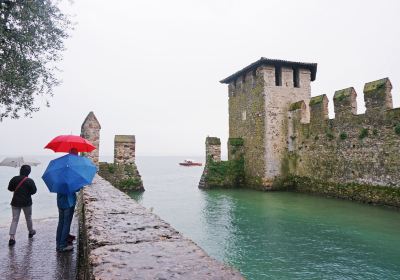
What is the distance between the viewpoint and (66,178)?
4754 mm

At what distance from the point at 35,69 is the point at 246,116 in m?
14.0

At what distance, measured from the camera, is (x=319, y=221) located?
412 inches

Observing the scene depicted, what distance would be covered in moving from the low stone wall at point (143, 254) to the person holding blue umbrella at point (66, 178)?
1.63m

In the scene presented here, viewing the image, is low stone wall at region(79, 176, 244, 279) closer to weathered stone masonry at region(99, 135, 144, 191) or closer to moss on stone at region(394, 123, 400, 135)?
moss on stone at region(394, 123, 400, 135)

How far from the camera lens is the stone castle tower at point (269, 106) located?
61.4ft

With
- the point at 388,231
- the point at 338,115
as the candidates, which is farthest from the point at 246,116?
the point at 388,231

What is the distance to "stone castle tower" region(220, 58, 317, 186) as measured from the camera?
18719 millimetres

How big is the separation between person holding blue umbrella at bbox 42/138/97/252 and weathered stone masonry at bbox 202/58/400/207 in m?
12.4

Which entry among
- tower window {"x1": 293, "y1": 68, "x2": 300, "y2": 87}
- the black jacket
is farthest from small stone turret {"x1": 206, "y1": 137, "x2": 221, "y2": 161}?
the black jacket

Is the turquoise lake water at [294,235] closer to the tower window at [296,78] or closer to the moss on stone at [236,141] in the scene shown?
the moss on stone at [236,141]

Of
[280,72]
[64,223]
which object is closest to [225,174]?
[280,72]

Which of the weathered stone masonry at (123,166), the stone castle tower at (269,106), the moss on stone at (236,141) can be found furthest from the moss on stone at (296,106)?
the weathered stone masonry at (123,166)

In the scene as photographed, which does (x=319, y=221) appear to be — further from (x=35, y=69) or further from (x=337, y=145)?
(x=35, y=69)

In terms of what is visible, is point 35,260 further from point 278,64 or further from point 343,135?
point 278,64
